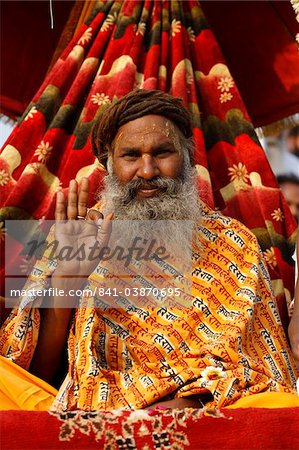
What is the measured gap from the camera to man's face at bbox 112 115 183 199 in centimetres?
264

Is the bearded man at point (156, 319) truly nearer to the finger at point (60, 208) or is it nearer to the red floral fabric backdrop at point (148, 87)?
the finger at point (60, 208)

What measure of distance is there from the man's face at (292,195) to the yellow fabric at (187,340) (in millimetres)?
1118

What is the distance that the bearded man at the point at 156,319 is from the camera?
2.18m

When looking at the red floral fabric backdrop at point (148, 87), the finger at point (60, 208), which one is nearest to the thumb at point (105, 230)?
the finger at point (60, 208)

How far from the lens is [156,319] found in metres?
2.43

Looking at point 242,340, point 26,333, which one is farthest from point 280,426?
point 26,333

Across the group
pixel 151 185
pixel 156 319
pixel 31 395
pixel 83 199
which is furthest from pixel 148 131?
pixel 31 395

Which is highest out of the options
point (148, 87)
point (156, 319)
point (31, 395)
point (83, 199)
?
point (148, 87)

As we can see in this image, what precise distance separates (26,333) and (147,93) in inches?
41.8

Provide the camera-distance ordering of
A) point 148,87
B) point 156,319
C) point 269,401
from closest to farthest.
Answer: point 269,401
point 156,319
point 148,87

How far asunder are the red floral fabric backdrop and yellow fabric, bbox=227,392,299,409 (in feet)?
2.79

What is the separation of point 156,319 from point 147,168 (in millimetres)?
541

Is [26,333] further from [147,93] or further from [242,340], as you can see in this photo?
[147,93]

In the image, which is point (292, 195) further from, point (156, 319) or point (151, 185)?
point (156, 319)
